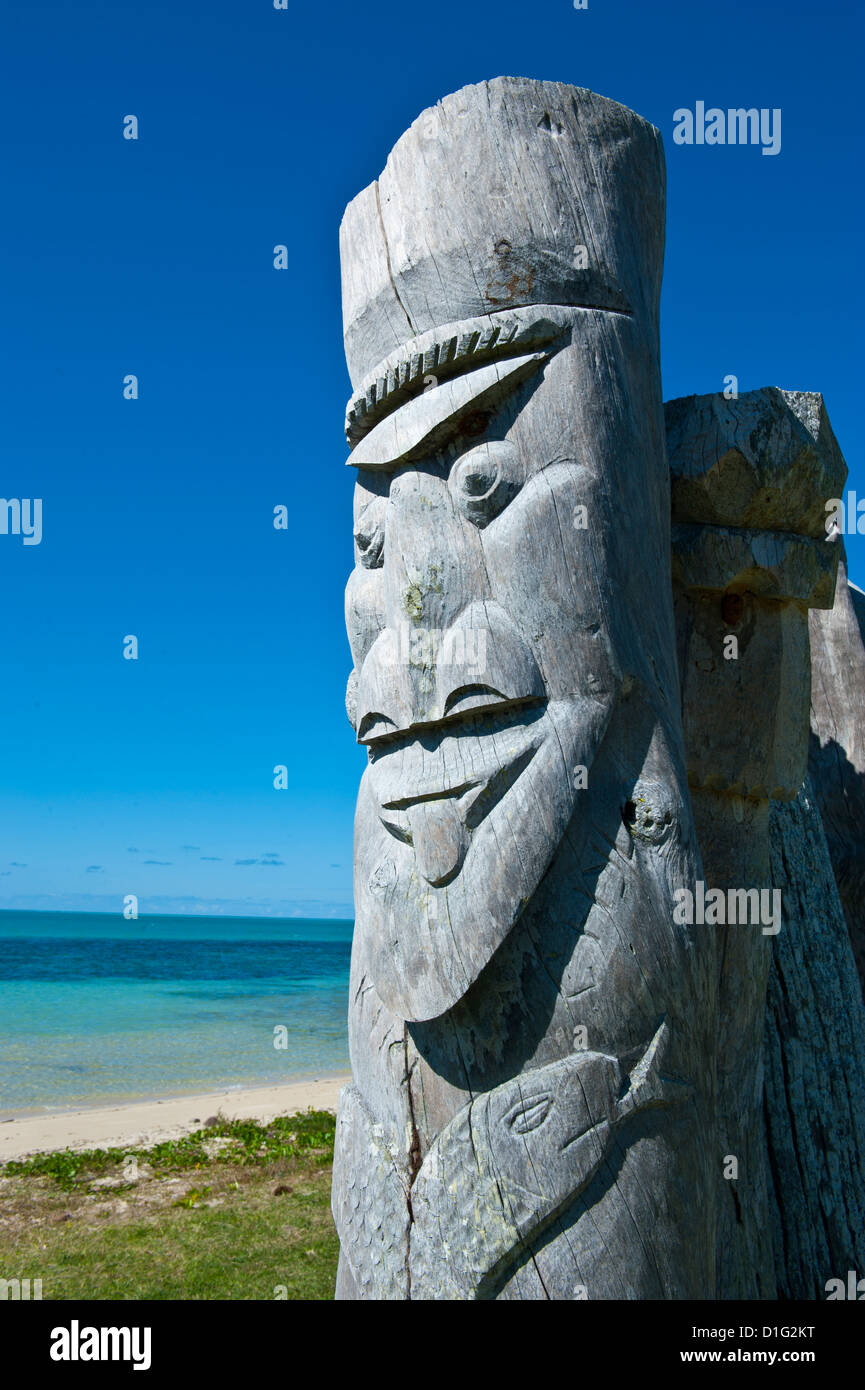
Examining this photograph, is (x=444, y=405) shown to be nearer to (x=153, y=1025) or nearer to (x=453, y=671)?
(x=453, y=671)

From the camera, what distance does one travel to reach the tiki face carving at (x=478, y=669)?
220cm

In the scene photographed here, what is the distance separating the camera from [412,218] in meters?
2.54

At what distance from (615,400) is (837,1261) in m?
2.63

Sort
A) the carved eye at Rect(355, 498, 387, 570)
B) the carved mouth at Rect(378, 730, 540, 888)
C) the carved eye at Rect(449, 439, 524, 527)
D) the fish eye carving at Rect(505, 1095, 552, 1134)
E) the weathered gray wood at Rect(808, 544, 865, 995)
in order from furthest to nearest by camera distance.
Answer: the weathered gray wood at Rect(808, 544, 865, 995) < the carved eye at Rect(355, 498, 387, 570) < the carved eye at Rect(449, 439, 524, 527) < the carved mouth at Rect(378, 730, 540, 888) < the fish eye carving at Rect(505, 1095, 552, 1134)

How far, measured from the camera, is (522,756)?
222 cm

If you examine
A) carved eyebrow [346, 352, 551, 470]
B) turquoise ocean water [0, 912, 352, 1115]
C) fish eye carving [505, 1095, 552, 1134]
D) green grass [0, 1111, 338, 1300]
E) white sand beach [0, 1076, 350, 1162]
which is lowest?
turquoise ocean water [0, 912, 352, 1115]

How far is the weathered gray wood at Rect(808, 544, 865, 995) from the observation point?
15.3 ft

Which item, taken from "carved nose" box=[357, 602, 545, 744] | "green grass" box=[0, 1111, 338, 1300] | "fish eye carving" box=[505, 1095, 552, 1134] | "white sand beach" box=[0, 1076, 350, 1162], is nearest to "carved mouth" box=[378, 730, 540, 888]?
"carved nose" box=[357, 602, 545, 744]

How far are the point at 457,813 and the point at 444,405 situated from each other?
968mm

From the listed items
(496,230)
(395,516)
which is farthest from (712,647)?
(496,230)

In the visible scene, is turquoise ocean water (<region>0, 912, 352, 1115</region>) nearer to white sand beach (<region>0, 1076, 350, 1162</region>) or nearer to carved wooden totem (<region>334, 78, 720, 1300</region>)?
white sand beach (<region>0, 1076, 350, 1162</region>)

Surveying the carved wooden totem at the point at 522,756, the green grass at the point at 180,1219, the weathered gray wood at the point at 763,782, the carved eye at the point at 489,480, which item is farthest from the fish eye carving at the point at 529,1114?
the green grass at the point at 180,1219

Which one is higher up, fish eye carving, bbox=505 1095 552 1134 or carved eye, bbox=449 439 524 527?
carved eye, bbox=449 439 524 527
